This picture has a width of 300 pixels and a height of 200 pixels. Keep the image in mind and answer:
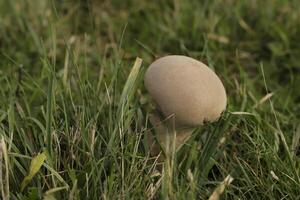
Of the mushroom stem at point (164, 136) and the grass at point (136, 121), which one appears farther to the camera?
the mushroom stem at point (164, 136)

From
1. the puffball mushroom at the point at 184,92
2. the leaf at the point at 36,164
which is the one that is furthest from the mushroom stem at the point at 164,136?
the leaf at the point at 36,164

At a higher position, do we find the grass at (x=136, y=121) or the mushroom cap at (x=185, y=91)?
the mushroom cap at (x=185, y=91)

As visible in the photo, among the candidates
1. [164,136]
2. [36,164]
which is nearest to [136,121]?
[164,136]

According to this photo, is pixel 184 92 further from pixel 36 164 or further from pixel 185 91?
pixel 36 164

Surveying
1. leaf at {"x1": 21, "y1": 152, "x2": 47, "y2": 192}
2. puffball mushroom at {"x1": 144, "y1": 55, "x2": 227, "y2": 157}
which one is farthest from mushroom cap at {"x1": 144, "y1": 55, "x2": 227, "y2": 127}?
leaf at {"x1": 21, "y1": 152, "x2": 47, "y2": 192}

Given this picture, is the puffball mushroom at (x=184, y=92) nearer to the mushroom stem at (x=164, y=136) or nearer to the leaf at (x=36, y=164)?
the mushroom stem at (x=164, y=136)

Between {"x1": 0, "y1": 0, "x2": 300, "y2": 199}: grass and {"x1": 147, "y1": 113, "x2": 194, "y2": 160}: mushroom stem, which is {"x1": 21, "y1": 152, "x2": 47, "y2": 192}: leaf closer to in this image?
{"x1": 0, "y1": 0, "x2": 300, "y2": 199}: grass

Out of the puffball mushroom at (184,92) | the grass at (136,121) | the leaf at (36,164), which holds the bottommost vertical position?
the grass at (136,121)
